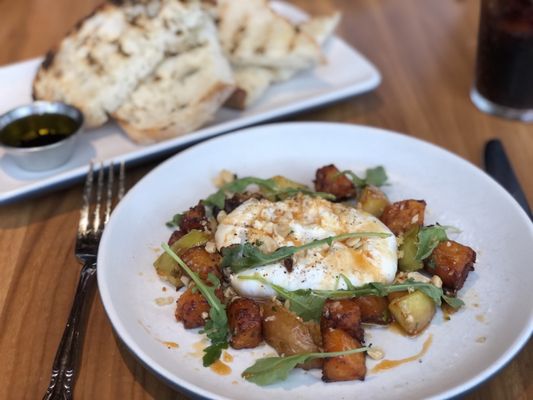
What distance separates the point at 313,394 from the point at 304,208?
0.61 metres

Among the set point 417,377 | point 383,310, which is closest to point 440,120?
point 383,310

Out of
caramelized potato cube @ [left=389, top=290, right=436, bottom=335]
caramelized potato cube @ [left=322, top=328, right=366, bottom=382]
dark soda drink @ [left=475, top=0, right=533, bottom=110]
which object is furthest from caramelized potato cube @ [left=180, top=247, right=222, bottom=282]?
dark soda drink @ [left=475, top=0, right=533, bottom=110]

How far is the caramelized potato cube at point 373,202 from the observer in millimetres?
2100

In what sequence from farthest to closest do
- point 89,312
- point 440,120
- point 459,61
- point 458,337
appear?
point 459,61 < point 440,120 < point 89,312 < point 458,337

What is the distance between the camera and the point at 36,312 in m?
1.98

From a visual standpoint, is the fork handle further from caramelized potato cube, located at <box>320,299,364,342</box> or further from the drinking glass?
the drinking glass

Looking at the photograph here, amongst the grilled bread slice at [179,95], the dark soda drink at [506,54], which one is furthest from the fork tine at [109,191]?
the dark soda drink at [506,54]

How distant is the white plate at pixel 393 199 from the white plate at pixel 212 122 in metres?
0.25

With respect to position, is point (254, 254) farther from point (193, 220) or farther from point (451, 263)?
point (451, 263)

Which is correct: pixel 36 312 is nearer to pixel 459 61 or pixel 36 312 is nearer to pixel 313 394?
pixel 313 394

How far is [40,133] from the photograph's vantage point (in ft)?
8.43

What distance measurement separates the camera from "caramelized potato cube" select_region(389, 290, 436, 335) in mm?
1703

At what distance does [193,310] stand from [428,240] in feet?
2.42

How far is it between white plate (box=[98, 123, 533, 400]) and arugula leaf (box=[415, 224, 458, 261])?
0.51 ft
